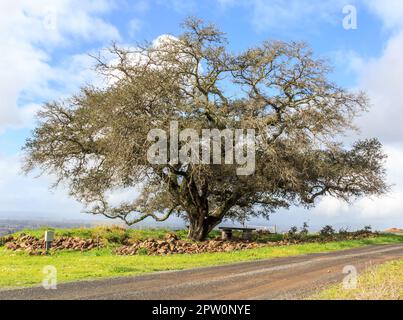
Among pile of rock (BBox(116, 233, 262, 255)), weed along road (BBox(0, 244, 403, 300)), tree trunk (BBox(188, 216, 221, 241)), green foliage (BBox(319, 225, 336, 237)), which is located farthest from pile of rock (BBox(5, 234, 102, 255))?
green foliage (BBox(319, 225, 336, 237))

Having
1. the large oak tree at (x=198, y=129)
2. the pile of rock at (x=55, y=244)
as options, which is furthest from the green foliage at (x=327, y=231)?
the pile of rock at (x=55, y=244)

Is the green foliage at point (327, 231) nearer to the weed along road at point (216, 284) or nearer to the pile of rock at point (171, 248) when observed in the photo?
the pile of rock at point (171, 248)

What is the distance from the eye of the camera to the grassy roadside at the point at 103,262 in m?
14.9

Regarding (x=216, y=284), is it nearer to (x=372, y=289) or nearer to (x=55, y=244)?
(x=372, y=289)

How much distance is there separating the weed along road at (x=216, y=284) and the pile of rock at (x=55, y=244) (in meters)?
10.0

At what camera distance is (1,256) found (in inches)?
894

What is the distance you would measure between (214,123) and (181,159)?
3391 mm

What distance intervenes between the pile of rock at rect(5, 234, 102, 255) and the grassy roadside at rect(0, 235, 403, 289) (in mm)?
567

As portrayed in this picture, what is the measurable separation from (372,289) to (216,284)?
4.11 meters

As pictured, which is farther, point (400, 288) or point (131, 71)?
point (131, 71)

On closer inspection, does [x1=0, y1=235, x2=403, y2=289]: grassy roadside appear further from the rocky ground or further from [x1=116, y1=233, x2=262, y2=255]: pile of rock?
[x1=116, y1=233, x2=262, y2=255]: pile of rock
